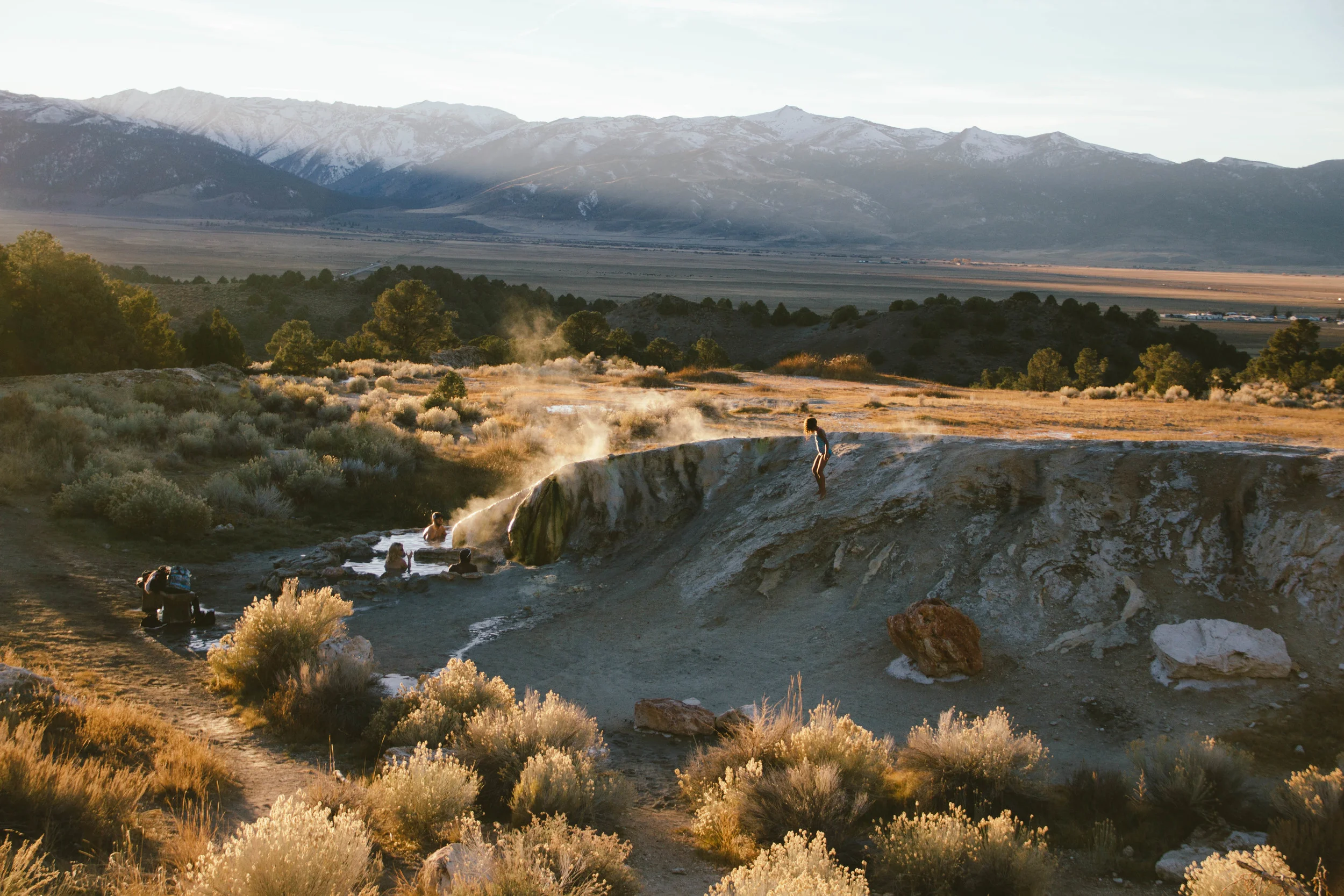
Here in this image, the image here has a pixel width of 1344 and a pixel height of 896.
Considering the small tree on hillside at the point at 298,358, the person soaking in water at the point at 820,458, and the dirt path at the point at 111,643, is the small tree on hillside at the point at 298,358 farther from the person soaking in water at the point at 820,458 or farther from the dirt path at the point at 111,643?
the person soaking in water at the point at 820,458

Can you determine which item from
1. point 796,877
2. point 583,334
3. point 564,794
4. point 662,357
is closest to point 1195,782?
point 796,877

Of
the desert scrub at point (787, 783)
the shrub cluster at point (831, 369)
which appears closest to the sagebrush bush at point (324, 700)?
the desert scrub at point (787, 783)

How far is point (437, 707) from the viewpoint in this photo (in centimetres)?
848

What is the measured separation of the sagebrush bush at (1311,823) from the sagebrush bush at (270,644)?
30.4 feet

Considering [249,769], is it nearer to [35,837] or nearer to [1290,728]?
[35,837]

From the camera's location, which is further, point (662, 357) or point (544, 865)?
point (662, 357)

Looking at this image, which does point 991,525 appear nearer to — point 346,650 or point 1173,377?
point 346,650

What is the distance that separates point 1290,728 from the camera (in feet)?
26.5

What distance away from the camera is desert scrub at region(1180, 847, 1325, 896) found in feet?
16.9

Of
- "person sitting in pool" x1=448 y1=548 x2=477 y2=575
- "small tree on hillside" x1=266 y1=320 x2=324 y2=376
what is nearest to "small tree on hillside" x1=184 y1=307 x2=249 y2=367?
"small tree on hillside" x1=266 y1=320 x2=324 y2=376

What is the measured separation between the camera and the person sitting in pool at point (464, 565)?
14.8 metres

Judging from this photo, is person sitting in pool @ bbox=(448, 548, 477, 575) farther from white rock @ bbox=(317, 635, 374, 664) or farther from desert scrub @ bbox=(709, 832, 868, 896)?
desert scrub @ bbox=(709, 832, 868, 896)

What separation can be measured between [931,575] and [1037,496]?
186 centimetres

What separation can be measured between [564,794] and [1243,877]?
4.74 metres
